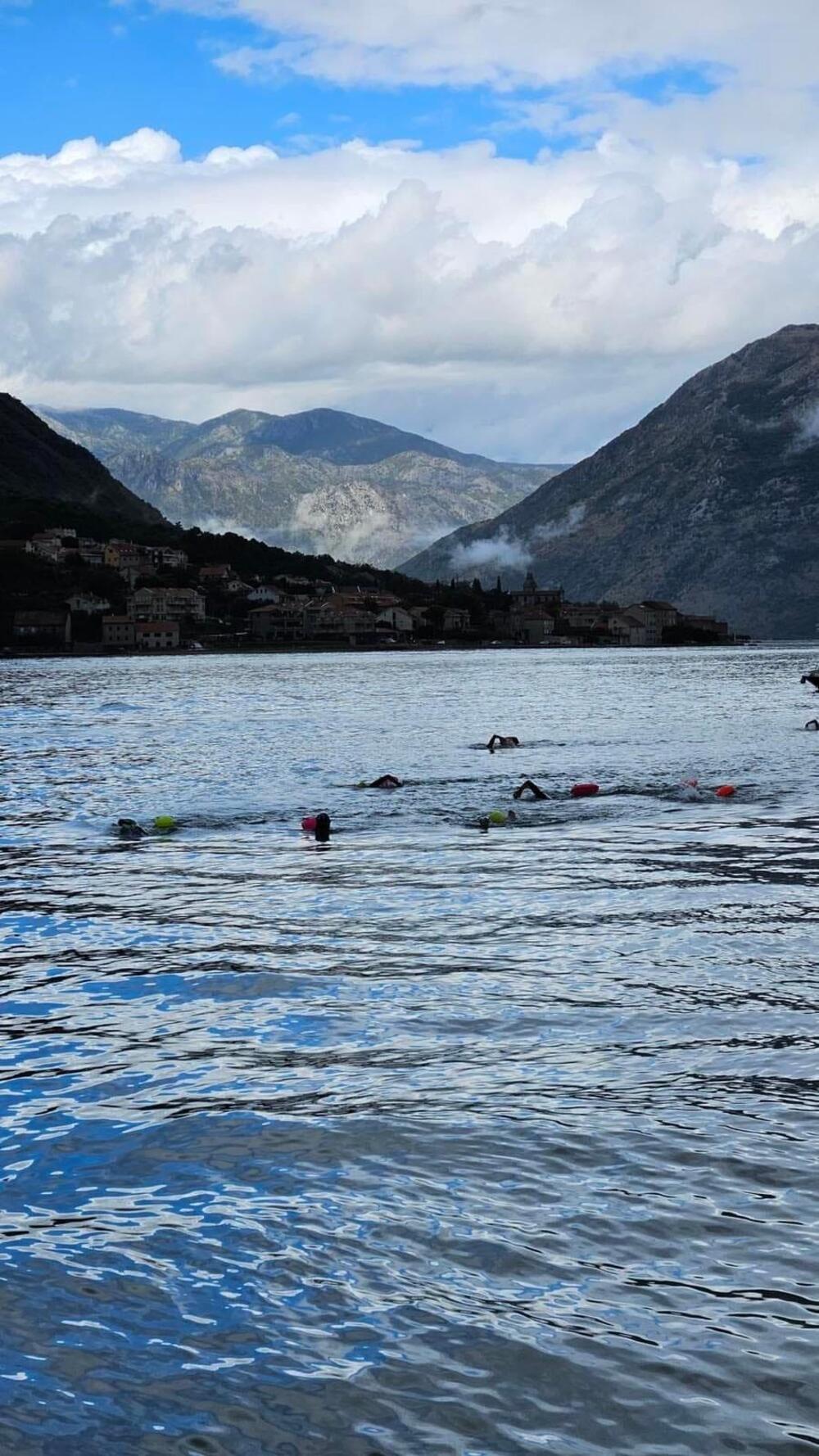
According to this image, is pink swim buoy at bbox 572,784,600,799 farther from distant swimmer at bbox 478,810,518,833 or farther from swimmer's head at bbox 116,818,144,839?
swimmer's head at bbox 116,818,144,839

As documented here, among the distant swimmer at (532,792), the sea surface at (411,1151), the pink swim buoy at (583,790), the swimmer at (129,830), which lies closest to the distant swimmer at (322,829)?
the sea surface at (411,1151)

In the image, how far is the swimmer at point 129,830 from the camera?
30.1 metres

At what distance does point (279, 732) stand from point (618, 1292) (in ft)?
179

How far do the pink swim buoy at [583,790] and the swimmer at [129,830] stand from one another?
38.5 feet

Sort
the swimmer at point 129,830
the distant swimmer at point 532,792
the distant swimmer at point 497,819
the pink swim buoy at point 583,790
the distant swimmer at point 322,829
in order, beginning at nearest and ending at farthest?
the distant swimmer at point 322,829
the swimmer at point 129,830
the distant swimmer at point 497,819
the distant swimmer at point 532,792
the pink swim buoy at point 583,790

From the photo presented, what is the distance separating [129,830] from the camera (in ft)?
99.5

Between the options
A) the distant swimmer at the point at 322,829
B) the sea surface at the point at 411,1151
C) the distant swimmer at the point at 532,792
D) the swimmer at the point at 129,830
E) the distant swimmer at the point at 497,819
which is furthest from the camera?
the distant swimmer at the point at 532,792

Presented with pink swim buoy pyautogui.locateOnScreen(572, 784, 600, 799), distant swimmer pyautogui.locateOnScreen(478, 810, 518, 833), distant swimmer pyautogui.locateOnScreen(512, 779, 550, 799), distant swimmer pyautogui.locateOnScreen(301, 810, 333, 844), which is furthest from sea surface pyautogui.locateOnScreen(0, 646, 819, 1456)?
pink swim buoy pyautogui.locateOnScreen(572, 784, 600, 799)

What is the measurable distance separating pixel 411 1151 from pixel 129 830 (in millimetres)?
20704

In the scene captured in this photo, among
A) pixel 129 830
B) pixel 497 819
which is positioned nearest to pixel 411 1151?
pixel 129 830

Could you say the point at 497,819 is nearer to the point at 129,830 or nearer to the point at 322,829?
the point at 322,829

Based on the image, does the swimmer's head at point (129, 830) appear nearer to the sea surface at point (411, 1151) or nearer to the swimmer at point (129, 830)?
Answer: the swimmer at point (129, 830)

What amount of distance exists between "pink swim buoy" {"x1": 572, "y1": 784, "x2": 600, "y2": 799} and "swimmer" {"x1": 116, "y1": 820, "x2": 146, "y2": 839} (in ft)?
38.5

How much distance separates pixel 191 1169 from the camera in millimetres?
10297
